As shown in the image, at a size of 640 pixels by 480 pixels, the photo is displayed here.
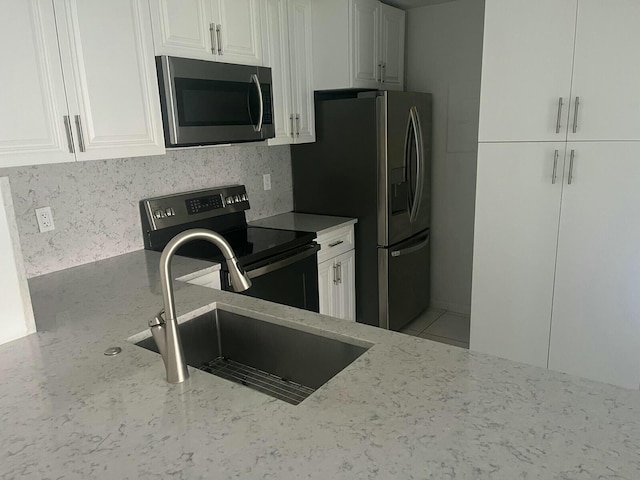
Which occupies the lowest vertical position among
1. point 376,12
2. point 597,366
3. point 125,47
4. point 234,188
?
point 597,366

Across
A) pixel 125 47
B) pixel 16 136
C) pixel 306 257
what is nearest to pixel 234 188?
pixel 306 257

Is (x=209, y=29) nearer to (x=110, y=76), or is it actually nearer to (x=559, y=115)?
(x=110, y=76)

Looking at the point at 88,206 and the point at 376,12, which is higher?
the point at 376,12

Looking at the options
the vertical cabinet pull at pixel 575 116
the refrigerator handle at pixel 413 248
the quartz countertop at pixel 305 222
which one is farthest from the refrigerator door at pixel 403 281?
the vertical cabinet pull at pixel 575 116

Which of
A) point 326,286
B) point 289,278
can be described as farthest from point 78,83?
point 326,286

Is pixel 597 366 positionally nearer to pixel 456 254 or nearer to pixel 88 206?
pixel 456 254

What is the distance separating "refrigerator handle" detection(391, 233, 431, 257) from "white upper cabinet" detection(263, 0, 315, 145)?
96 centimetres

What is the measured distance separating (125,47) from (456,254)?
2808mm

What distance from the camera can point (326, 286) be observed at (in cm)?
303

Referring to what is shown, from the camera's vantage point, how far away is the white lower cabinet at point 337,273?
2.98 m

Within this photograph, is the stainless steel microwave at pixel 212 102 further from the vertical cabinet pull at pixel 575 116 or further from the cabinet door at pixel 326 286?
the vertical cabinet pull at pixel 575 116

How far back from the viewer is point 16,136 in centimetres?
169

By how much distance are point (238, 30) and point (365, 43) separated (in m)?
1.02

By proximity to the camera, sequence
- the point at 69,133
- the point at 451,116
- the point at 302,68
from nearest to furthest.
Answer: the point at 69,133
the point at 302,68
the point at 451,116
